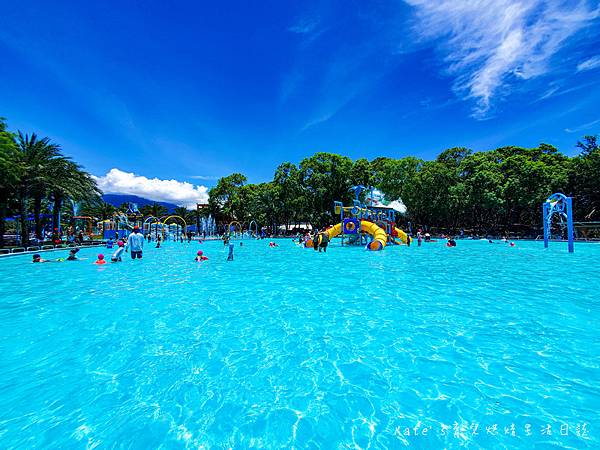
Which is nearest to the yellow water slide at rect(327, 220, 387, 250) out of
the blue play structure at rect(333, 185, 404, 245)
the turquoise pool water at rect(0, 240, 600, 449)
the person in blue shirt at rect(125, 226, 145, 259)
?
the blue play structure at rect(333, 185, 404, 245)

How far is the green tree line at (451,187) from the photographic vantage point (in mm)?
38062

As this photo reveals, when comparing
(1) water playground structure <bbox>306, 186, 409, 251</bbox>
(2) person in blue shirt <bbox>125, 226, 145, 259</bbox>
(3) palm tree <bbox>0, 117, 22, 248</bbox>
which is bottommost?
(2) person in blue shirt <bbox>125, 226, 145, 259</bbox>

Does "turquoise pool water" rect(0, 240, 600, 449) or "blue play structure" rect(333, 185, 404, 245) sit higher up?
"blue play structure" rect(333, 185, 404, 245)

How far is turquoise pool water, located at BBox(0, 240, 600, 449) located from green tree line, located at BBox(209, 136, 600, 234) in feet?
118

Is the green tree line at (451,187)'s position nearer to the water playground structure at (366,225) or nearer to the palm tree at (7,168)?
the water playground structure at (366,225)

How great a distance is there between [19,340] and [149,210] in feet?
303

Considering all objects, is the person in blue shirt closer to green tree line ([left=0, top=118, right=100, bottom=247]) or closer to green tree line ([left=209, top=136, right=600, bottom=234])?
green tree line ([left=0, top=118, right=100, bottom=247])

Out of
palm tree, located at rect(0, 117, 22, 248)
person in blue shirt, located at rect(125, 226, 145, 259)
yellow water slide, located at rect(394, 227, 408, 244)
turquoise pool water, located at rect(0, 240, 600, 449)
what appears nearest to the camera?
turquoise pool water, located at rect(0, 240, 600, 449)

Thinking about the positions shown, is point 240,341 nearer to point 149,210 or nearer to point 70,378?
point 70,378

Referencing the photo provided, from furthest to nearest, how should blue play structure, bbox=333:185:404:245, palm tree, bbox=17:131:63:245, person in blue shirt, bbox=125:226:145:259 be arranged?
1. blue play structure, bbox=333:185:404:245
2. palm tree, bbox=17:131:63:245
3. person in blue shirt, bbox=125:226:145:259

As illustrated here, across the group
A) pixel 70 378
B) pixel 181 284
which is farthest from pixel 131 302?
pixel 70 378

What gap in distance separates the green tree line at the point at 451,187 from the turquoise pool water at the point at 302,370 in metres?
36.0

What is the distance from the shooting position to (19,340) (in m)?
6.16

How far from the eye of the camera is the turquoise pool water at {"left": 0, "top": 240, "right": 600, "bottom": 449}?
3.48 metres
